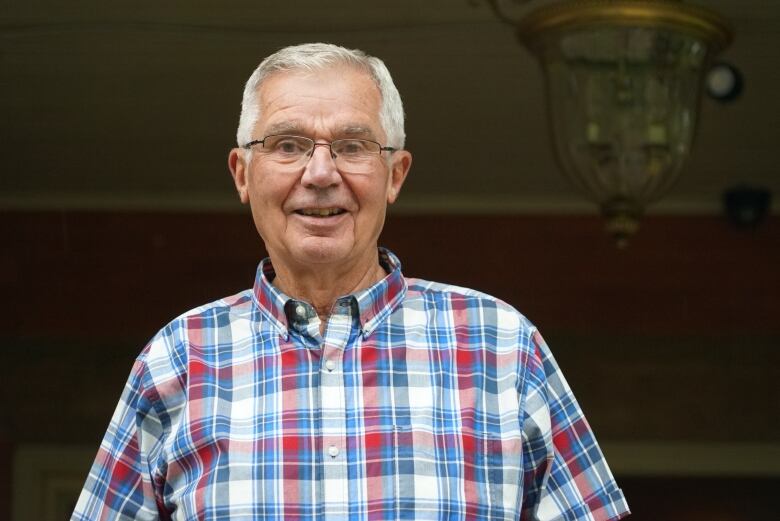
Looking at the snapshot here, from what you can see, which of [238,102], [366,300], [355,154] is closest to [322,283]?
[366,300]

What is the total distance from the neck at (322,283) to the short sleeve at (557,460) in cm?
22

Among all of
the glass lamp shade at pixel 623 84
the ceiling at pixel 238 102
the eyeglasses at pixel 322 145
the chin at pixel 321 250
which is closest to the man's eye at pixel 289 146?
the eyeglasses at pixel 322 145

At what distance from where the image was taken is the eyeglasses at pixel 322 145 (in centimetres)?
187

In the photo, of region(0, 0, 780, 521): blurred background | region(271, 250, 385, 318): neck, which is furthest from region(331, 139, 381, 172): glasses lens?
region(0, 0, 780, 521): blurred background

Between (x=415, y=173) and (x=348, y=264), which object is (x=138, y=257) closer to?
(x=415, y=173)

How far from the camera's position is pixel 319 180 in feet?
6.08

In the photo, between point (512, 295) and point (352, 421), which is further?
point (512, 295)

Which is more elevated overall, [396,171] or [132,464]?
[396,171]

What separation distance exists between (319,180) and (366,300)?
160mm

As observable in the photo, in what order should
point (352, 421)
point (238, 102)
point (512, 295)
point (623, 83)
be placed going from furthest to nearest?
point (512, 295)
point (238, 102)
point (623, 83)
point (352, 421)

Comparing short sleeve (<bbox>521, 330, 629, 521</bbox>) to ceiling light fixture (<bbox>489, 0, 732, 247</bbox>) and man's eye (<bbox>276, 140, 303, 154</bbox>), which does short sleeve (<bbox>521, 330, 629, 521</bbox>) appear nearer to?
man's eye (<bbox>276, 140, 303, 154</bbox>)

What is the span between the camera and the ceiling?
4.43 m

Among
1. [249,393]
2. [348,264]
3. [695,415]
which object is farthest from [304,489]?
[695,415]

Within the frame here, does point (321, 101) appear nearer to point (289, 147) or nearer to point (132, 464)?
point (289, 147)
